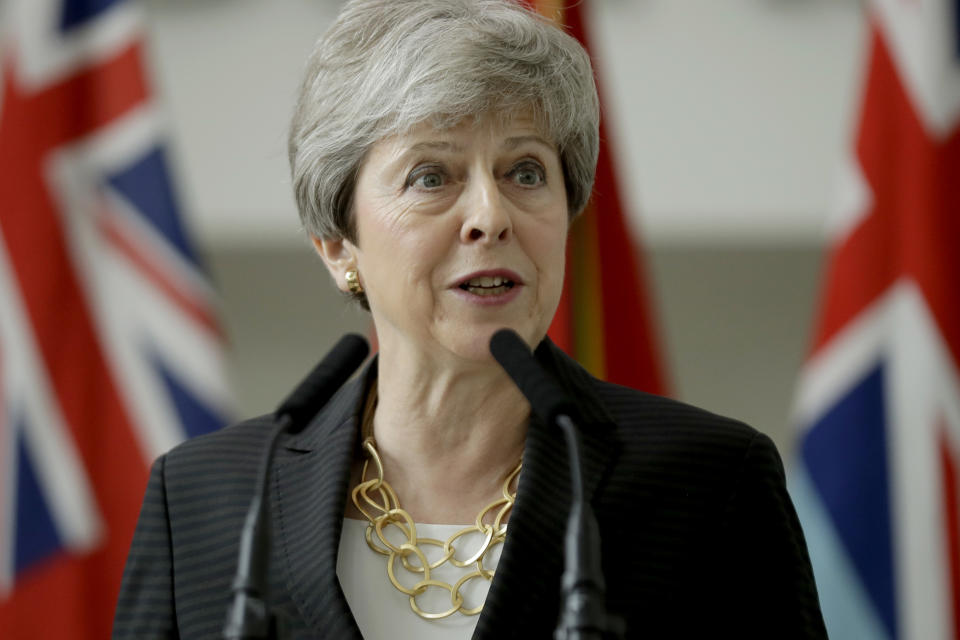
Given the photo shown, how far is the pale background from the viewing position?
3871 millimetres

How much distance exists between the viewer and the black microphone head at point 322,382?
1274 millimetres

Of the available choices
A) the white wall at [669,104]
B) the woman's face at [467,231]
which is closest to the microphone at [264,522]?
the woman's face at [467,231]

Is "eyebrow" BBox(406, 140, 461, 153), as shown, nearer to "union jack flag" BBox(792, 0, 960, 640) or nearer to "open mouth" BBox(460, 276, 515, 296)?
"open mouth" BBox(460, 276, 515, 296)

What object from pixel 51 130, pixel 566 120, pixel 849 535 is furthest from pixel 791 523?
pixel 51 130

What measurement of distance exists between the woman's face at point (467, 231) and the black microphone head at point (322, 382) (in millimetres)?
146

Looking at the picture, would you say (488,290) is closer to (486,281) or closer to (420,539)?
(486,281)

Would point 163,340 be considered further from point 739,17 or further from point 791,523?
point 739,17

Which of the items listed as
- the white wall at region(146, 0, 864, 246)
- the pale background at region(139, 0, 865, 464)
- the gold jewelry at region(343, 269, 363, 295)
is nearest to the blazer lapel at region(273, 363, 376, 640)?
the gold jewelry at region(343, 269, 363, 295)

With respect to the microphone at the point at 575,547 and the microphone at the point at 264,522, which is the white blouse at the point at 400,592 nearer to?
the microphone at the point at 264,522

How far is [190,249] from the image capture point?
2.97 m

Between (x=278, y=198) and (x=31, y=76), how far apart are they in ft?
4.05

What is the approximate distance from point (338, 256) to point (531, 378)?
606mm

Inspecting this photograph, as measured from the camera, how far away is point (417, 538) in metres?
1.56

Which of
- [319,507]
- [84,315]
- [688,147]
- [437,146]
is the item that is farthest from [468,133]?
[688,147]
